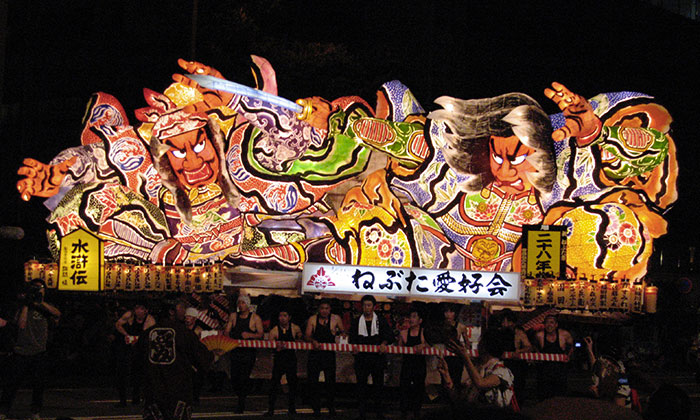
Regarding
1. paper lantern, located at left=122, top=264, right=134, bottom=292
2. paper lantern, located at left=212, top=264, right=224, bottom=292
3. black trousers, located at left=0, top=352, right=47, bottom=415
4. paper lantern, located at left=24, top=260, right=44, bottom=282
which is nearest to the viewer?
black trousers, located at left=0, top=352, right=47, bottom=415

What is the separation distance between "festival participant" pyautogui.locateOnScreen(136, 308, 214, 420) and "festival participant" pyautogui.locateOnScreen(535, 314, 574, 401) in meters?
7.08

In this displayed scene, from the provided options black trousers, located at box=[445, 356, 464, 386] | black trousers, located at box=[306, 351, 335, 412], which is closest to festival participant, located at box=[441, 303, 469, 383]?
black trousers, located at box=[445, 356, 464, 386]

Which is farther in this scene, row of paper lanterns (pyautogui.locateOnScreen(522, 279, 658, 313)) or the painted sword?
the painted sword

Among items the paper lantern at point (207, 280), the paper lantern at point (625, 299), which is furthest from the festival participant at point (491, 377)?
the paper lantern at point (207, 280)

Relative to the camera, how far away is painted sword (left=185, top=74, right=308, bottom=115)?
704 inches

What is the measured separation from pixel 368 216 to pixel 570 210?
3721 mm

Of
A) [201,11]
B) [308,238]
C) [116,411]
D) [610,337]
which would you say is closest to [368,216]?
[308,238]

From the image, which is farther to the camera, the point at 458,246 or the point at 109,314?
the point at 109,314

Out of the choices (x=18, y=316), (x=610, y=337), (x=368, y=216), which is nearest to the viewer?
(x=610, y=337)

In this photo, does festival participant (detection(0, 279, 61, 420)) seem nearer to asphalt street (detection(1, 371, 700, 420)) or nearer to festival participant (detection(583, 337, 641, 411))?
asphalt street (detection(1, 371, 700, 420))

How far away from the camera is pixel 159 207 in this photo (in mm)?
19109

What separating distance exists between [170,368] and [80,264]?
8.67 metres

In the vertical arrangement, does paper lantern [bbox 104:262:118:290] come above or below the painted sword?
below

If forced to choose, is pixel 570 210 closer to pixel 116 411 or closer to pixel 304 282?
pixel 304 282
